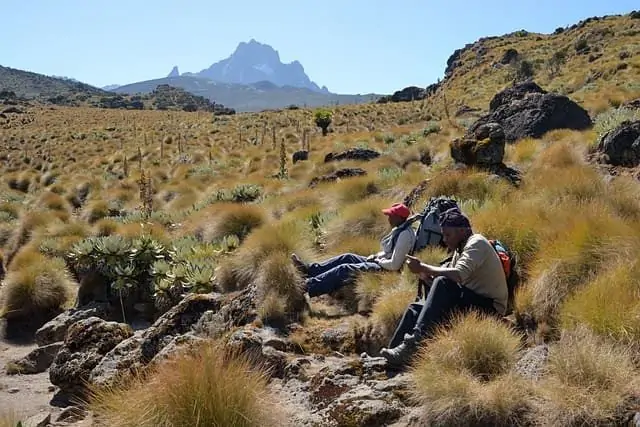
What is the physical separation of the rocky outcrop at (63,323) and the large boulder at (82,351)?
1.41 m

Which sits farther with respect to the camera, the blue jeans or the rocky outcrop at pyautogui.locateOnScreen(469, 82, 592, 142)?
the rocky outcrop at pyautogui.locateOnScreen(469, 82, 592, 142)

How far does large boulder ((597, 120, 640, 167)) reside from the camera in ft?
33.8

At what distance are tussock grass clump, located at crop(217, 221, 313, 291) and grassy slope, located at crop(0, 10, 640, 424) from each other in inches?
1.1

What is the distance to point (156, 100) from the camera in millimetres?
104125

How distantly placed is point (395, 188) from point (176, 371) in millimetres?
9047

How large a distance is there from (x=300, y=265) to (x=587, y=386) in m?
4.85

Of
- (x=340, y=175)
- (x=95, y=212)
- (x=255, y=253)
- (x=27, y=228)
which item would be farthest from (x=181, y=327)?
(x=95, y=212)

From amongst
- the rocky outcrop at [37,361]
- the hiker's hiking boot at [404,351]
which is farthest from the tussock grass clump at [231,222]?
the hiker's hiking boot at [404,351]

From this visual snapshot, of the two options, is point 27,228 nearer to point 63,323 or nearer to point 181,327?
point 63,323

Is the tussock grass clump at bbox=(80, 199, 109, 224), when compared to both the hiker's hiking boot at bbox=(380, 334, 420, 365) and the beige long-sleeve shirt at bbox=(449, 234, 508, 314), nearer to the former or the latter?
the hiker's hiking boot at bbox=(380, 334, 420, 365)

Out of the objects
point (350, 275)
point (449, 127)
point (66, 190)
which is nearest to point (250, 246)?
point (350, 275)

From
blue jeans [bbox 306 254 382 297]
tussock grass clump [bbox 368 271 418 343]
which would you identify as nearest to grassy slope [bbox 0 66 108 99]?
blue jeans [bbox 306 254 382 297]

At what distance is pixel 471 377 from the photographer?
447 cm

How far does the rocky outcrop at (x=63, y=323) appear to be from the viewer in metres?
9.05
